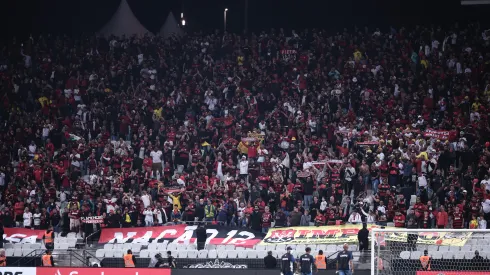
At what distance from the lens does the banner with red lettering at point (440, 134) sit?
112 ft

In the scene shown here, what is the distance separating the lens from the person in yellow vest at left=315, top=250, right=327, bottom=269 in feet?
87.9

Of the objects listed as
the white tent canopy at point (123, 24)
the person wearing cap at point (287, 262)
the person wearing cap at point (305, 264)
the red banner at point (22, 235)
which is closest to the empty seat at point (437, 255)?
the person wearing cap at point (305, 264)

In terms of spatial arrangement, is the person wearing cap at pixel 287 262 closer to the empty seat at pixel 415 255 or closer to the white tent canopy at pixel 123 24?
the empty seat at pixel 415 255

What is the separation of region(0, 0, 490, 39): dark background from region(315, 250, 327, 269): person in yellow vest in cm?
2272

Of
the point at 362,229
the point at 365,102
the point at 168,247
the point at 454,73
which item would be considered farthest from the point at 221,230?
the point at 454,73

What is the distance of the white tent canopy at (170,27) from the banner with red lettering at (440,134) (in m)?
16.9

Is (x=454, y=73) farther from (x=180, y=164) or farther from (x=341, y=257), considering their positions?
(x=341, y=257)

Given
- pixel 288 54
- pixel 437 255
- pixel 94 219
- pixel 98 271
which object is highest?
pixel 288 54

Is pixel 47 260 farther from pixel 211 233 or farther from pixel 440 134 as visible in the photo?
pixel 440 134

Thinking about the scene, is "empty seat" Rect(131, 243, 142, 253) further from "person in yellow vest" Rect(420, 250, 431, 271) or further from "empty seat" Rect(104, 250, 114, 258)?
"person in yellow vest" Rect(420, 250, 431, 271)

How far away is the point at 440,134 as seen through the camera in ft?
113

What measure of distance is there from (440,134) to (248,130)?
7.15 metres

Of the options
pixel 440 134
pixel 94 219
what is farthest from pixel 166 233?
pixel 440 134

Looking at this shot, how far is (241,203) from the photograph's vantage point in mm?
31969
